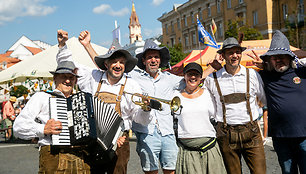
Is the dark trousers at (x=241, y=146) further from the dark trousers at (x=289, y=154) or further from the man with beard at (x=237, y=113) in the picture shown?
the dark trousers at (x=289, y=154)

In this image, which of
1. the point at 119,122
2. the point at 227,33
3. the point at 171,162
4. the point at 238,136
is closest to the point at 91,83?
the point at 119,122

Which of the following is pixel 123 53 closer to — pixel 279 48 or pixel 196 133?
pixel 196 133

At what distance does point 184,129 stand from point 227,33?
27410 millimetres

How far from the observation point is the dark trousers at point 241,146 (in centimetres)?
398

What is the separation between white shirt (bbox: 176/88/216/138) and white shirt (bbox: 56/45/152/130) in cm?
42

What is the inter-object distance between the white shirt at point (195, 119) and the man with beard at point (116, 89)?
436mm

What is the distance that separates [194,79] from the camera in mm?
3994

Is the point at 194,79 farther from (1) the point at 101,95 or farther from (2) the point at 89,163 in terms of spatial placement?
(2) the point at 89,163

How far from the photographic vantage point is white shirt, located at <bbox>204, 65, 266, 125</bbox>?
4.01m

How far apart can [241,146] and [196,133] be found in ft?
1.98

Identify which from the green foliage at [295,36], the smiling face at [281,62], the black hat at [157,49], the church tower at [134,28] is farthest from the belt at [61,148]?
the church tower at [134,28]

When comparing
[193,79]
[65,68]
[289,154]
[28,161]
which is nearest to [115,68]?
[65,68]

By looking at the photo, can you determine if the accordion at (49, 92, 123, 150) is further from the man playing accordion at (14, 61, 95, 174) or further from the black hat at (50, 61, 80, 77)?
the black hat at (50, 61, 80, 77)

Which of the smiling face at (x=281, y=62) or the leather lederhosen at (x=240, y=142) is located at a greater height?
the smiling face at (x=281, y=62)
